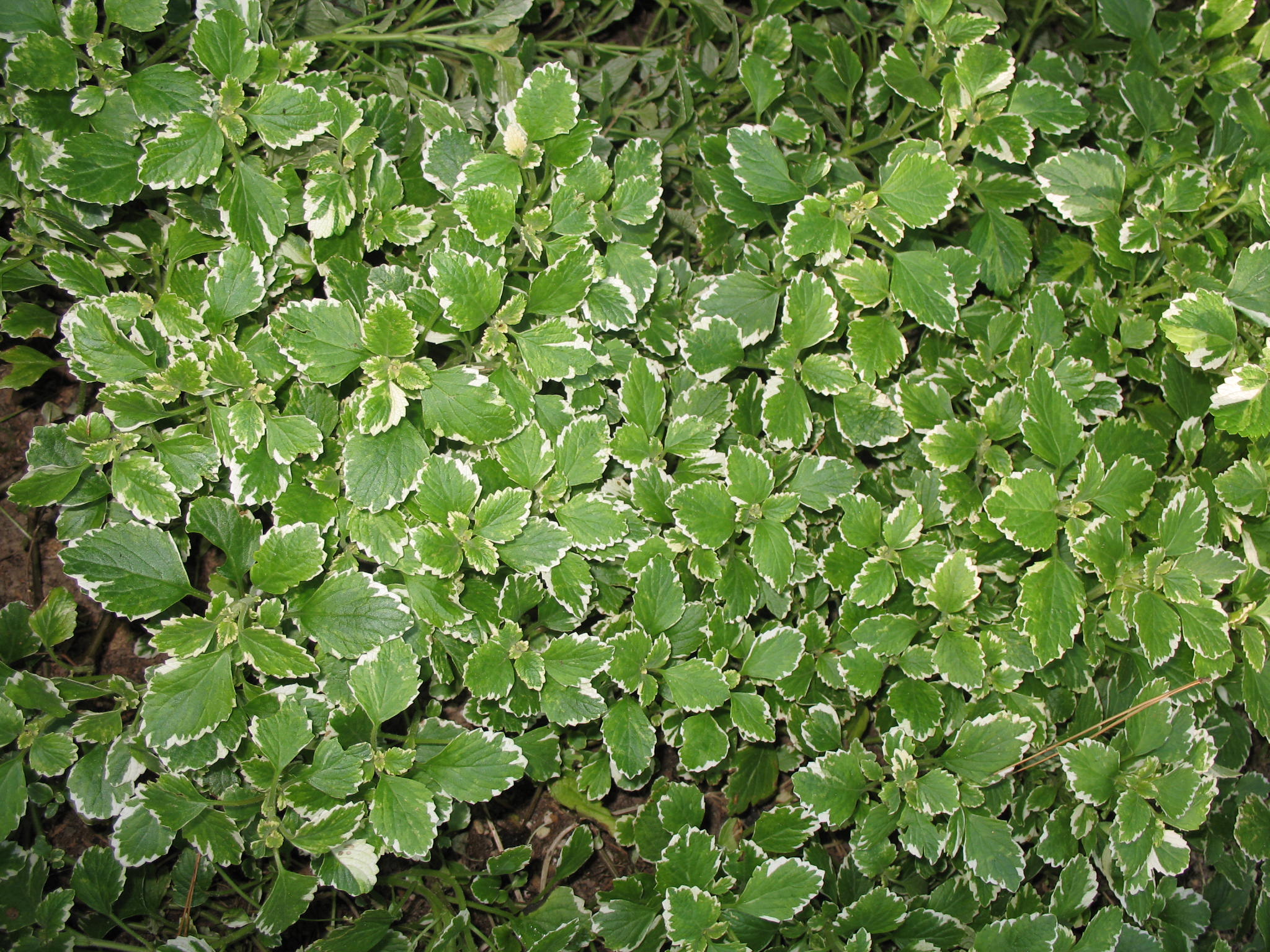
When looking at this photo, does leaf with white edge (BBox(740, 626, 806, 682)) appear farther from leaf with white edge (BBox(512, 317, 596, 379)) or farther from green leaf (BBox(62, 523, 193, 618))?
green leaf (BBox(62, 523, 193, 618))

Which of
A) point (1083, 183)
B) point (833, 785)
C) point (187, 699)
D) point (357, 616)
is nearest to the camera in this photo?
point (187, 699)

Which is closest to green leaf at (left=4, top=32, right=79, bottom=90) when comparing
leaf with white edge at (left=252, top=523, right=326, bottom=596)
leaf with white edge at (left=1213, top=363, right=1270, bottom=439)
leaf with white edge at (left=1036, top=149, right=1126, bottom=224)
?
leaf with white edge at (left=252, top=523, right=326, bottom=596)

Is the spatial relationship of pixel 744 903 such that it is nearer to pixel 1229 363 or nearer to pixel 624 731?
pixel 624 731

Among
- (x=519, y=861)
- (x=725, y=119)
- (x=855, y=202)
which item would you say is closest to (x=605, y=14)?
(x=725, y=119)

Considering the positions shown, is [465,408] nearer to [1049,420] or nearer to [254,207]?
[254,207]

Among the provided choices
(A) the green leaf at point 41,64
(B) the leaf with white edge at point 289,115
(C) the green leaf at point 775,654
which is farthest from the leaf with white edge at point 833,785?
(A) the green leaf at point 41,64

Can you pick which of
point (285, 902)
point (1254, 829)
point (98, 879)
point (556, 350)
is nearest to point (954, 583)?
point (556, 350)
